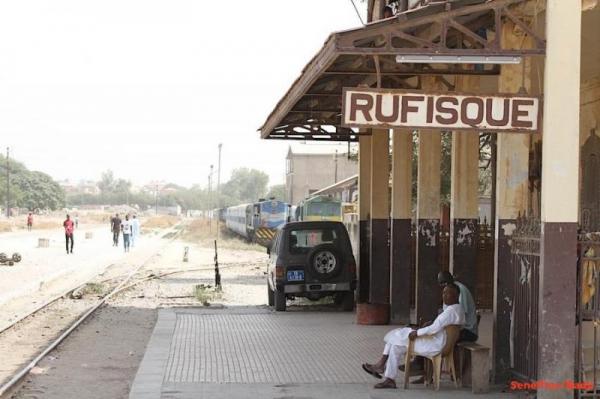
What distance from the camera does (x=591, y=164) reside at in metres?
16.1

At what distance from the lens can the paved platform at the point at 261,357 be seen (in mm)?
9219

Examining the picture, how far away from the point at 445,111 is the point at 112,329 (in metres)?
9.02

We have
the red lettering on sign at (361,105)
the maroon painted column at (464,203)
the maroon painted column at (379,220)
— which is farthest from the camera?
the maroon painted column at (379,220)

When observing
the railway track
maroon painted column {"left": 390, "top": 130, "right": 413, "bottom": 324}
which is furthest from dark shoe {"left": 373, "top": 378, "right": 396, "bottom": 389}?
maroon painted column {"left": 390, "top": 130, "right": 413, "bottom": 324}

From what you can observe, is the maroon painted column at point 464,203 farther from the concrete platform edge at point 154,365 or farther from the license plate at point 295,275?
the concrete platform edge at point 154,365

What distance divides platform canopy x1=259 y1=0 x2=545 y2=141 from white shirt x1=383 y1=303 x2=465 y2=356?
8.25 ft

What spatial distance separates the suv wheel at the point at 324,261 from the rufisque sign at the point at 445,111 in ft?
27.8

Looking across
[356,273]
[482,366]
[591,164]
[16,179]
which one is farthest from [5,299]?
[16,179]

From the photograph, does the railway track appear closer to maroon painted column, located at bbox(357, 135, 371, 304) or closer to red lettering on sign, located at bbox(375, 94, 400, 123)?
red lettering on sign, located at bbox(375, 94, 400, 123)

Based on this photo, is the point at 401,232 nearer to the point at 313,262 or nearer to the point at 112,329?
the point at 313,262

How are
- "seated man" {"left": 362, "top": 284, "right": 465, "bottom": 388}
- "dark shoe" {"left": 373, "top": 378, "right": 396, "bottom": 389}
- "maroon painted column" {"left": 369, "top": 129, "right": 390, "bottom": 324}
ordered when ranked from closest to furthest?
1. "seated man" {"left": 362, "top": 284, "right": 465, "bottom": 388}
2. "dark shoe" {"left": 373, "top": 378, "right": 396, "bottom": 389}
3. "maroon painted column" {"left": 369, "top": 129, "right": 390, "bottom": 324}

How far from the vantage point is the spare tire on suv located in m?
16.7

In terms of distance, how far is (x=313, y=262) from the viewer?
16.8 meters

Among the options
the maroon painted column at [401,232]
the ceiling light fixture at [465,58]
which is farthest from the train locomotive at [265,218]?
the ceiling light fixture at [465,58]
